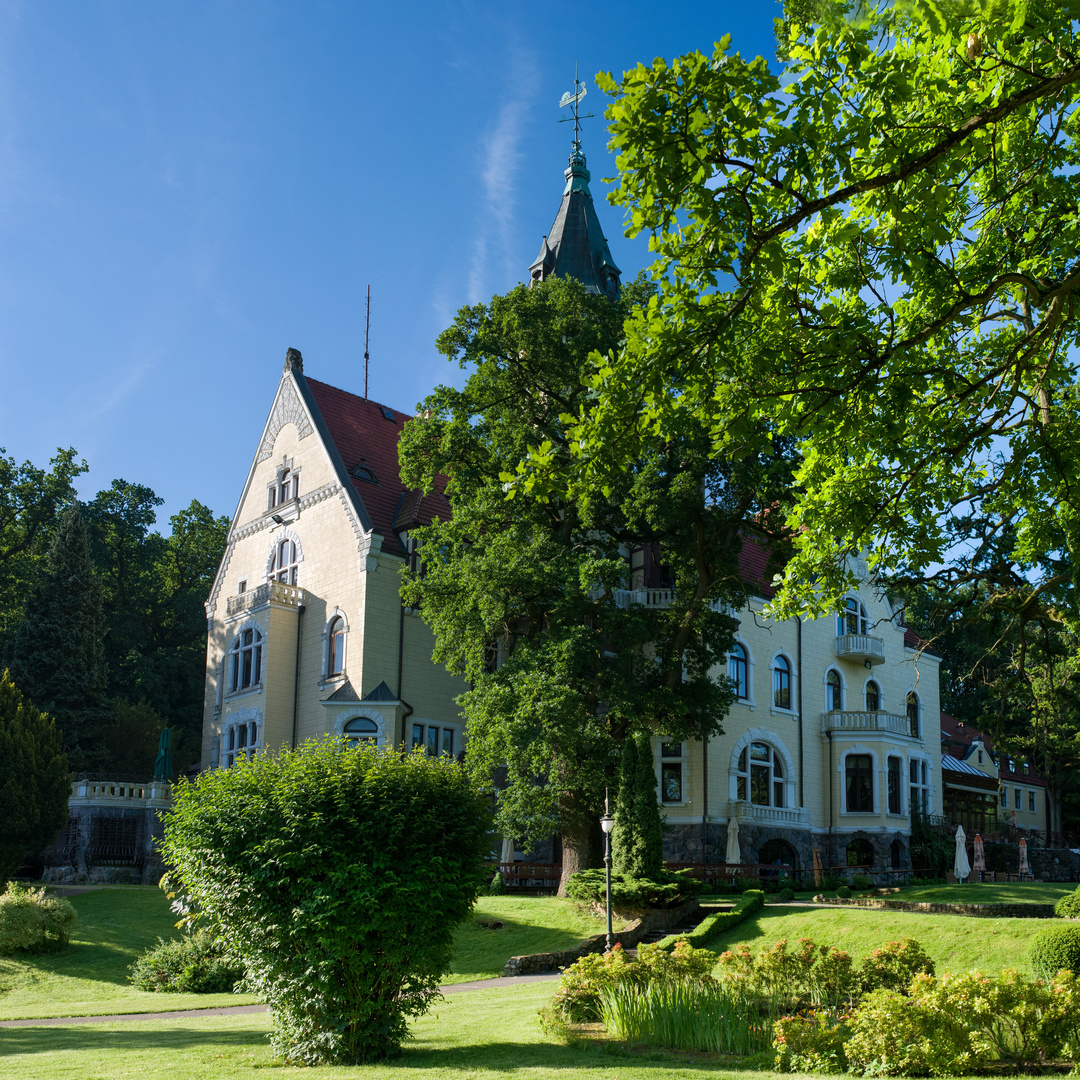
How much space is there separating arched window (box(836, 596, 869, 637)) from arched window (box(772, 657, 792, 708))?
4.10 metres

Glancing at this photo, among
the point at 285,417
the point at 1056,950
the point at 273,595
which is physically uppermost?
the point at 285,417

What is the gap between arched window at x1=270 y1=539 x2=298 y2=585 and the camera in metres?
38.8

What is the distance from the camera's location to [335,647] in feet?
118

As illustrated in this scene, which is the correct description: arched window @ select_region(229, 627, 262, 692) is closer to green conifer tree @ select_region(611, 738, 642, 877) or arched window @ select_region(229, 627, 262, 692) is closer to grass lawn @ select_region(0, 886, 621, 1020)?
grass lawn @ select_region(0, 886, 621, 1020)

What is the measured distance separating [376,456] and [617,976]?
28.5m

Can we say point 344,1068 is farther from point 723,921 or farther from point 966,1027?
point 723,921

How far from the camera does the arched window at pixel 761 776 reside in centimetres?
3628

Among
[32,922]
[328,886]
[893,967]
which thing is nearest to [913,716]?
[893,967]

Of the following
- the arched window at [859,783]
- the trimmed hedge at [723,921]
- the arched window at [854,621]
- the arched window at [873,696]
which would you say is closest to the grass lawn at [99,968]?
the trimmed hedge at [723,921]

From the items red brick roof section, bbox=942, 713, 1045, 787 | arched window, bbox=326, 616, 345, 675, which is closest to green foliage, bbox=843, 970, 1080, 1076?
arched window, bbox=326, 616, 345, 675

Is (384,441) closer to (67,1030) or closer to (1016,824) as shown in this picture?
(67,1030)

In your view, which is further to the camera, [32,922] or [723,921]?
[32,922]

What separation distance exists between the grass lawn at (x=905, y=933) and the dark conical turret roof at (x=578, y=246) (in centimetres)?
2733

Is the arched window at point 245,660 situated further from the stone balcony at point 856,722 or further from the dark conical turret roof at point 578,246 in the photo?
the stone balcony at point 856,722
